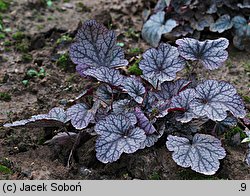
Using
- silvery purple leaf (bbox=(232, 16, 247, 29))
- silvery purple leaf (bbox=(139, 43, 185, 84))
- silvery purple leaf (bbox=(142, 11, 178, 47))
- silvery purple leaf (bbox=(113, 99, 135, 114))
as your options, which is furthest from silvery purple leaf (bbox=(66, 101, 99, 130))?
silvery purple leaf (bbox=(232, 16, 247, 29))

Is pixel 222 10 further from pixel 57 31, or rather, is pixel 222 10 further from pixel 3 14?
pixel 3 14

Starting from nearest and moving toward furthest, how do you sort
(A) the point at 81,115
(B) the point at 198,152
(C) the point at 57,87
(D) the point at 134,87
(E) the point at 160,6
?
(B) the point at 198,152, (A) the point at 81,115, (D) the point at 134,87, (C) the point at 57,87, (E) the point at 160,6

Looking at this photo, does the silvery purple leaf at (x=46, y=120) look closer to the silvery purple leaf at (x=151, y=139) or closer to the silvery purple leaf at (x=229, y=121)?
the silvery purple leaf at (x=151, y=139)

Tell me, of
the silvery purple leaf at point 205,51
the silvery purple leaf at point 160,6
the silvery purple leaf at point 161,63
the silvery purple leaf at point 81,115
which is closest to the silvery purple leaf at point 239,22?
the silvery purple leaf at point 160,6

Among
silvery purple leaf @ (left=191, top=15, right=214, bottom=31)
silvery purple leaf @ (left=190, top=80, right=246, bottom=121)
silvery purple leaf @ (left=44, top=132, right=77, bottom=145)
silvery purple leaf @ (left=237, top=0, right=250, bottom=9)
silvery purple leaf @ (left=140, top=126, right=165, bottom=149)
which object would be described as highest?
silvery purple leaf @ (left=190, top=80, right=246, bottom=121)

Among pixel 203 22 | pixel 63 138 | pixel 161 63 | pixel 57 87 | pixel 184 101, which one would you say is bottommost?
pixel 57 87

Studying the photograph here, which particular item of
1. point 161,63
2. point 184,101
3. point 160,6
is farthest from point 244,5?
point 184,101

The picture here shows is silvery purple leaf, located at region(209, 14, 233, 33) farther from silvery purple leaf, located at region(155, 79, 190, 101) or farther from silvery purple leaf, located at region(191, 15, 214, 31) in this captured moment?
silvery purple leaf, located at region(155, 79, 190, 101)

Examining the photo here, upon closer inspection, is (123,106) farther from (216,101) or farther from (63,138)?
(216,101)
